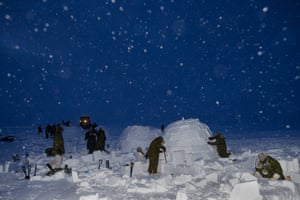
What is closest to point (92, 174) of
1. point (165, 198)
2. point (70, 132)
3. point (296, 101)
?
point (165, 198)

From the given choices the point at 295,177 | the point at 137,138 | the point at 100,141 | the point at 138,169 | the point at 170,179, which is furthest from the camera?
the point at 137,138

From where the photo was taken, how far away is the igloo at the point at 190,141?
33.8ft

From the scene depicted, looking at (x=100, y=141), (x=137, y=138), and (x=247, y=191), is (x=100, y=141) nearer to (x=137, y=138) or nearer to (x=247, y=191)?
(x=137, y=138)

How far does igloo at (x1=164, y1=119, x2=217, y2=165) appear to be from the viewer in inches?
406

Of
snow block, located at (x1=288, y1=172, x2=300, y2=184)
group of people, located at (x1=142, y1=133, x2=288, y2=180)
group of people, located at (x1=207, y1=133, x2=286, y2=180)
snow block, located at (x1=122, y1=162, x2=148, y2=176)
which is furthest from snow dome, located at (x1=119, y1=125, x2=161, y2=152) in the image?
snow block, located at (x1=288, y1=172, x2=300, y2=184)

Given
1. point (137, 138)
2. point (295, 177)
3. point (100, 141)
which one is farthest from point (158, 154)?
point (137, 138)

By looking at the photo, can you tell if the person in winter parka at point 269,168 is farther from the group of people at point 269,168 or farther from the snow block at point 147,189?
the snow block at point 147,189

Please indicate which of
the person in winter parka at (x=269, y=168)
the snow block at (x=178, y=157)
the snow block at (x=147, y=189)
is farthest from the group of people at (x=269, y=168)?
the snow block at (x=178, y=157)

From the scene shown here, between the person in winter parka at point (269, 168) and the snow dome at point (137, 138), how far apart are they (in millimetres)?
7200

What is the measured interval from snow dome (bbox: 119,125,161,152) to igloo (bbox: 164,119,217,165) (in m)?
2.47

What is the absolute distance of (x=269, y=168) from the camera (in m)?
6.86

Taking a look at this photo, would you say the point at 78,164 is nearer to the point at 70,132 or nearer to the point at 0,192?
the point at 0,192

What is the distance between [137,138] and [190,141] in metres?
4.07

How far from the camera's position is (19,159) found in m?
10.6
